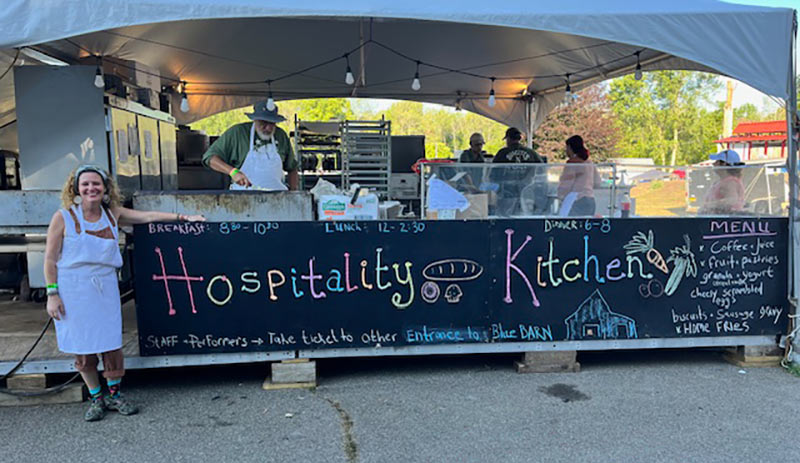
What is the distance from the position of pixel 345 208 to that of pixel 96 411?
84.6 inches

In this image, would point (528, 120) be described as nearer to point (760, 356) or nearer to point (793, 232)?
point (793, 232)

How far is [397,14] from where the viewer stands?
398 centimetres

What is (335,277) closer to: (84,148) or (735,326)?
(84,148)

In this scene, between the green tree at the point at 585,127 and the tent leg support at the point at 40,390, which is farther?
the green tree at the point at 585,127

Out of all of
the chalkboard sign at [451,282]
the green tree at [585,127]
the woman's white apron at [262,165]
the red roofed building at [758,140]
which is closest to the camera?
the chalkboard sign at [451,282]

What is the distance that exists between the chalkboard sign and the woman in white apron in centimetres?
33

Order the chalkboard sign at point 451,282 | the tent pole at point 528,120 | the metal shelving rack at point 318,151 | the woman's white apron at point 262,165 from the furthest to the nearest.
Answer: the tent pole at point 528,120
the metal shelving rack at point 318,151
the woman's white apron at point 262,165
the chalkboard sign at point 451,282

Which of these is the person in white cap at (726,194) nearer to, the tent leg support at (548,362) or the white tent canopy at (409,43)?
the white tent canopy at (409,43)

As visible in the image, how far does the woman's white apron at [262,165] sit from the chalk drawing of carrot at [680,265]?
348 cm

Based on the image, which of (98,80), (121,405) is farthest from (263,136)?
(121,405)

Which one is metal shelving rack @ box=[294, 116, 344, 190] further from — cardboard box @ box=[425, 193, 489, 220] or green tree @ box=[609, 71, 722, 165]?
green tree @ box=[609, 71, 722, 165]

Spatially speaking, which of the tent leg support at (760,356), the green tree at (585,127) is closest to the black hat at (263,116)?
the tent leg support at (760,356)

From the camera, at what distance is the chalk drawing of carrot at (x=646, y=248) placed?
439 cm

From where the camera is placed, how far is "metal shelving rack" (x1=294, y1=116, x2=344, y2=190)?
1021 cm
